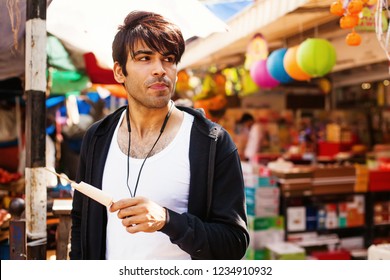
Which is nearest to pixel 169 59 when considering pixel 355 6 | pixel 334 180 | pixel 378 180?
pixel 355 6

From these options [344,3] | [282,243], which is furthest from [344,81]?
[344,3]

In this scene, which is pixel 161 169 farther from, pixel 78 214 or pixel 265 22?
pixel 265 22

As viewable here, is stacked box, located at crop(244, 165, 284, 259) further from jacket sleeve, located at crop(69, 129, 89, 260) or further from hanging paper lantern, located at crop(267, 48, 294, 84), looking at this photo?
jacket sleeve, located at crop(69, 129, 89, 260)

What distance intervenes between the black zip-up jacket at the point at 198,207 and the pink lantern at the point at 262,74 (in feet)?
9.56

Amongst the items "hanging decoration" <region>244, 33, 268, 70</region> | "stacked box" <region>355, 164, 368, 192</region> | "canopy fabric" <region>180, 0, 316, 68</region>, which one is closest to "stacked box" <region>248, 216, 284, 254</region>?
"stacked box" <region>355, 164, 368, 192</region>

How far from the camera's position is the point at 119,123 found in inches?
70.1

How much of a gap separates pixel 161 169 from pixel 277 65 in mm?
2919

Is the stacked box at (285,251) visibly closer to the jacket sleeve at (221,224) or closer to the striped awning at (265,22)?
the striped awning at (265,22)

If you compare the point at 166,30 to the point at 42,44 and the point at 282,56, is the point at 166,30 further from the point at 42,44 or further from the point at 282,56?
the point at 282,56

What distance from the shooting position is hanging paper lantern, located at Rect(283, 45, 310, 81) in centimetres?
383

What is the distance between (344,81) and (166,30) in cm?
911

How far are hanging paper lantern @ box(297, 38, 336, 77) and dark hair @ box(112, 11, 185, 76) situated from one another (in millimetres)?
2248

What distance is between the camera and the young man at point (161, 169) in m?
1.51

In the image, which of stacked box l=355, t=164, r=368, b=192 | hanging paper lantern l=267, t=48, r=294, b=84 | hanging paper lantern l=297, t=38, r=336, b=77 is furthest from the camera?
stacked box l=355, t=164, r=368, b=192
